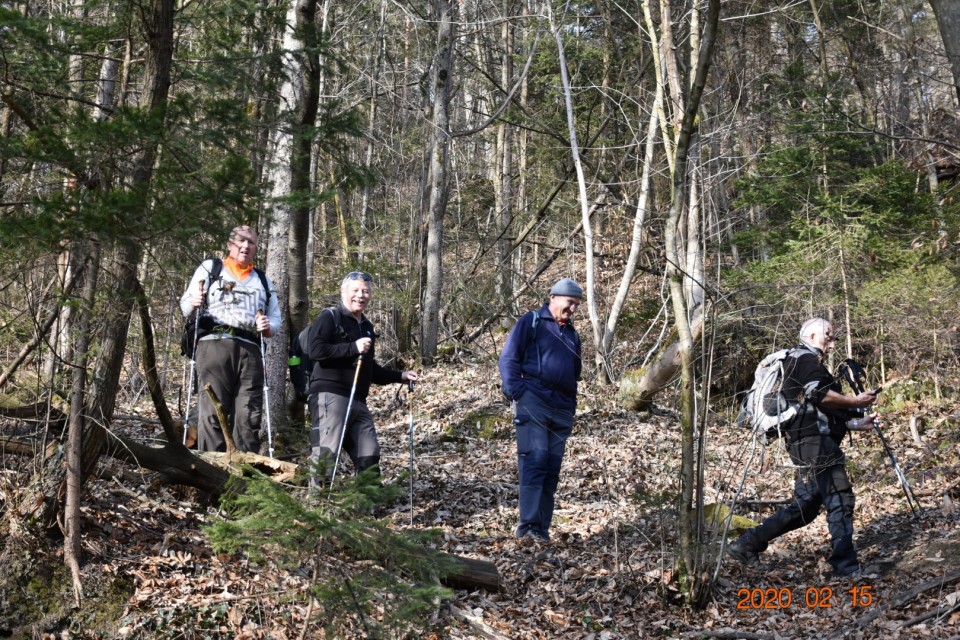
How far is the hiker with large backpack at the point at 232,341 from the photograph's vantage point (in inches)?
259

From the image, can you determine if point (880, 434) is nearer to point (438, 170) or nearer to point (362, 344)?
point (362, 344)

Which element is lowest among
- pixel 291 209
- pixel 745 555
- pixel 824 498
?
pixel 745 555

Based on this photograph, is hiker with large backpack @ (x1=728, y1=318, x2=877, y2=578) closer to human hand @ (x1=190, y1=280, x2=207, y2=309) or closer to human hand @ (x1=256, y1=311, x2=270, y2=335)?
human hand @ (x1=256, y1=311, x2=270, y2=335)

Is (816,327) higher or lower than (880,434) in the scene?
higher

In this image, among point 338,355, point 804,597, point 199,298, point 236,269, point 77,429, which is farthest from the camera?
point 236,269

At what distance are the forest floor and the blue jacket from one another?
2.67 feet

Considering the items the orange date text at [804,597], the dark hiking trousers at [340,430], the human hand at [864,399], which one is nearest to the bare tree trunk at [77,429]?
the dark hiking trousers at [340,430]

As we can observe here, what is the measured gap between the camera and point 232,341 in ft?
22.2

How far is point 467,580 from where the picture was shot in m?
5.66

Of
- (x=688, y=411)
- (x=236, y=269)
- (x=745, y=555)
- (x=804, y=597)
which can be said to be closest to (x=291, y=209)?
(x=236, y=269)

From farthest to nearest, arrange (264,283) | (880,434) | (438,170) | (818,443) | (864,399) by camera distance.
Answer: (438,170)
(880,434)
(264,283)
(818,443)
(864,399)

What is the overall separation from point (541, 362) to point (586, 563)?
1652 millimetres

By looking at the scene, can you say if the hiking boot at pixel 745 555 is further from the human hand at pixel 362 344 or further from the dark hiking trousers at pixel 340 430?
the human hand at pixel 362 344

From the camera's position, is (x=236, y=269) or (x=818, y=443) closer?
(x=818, y=443)
